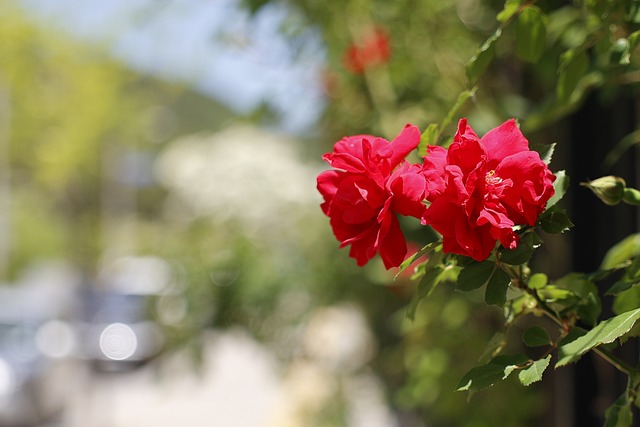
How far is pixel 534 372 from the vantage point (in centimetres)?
106

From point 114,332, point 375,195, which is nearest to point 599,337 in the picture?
point 375,195

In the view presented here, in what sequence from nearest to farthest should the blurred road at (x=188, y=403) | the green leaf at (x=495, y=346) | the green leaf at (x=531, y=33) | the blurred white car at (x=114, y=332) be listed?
the green leaf at (x=495, y=346), the green leaf at (x=531, y=33), the blurred road at (x=188, y=403), the blurred white car at (x=114, y=332)

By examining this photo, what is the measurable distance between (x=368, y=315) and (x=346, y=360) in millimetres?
385

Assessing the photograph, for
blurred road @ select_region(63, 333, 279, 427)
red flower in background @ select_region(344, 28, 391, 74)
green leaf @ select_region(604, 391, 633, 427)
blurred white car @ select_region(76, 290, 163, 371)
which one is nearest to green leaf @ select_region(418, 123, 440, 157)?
green leaf @ select_region(604, 391, 633, 427)

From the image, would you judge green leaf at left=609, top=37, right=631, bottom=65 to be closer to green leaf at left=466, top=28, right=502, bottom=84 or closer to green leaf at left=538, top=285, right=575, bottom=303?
green leaf at left=466, top=28, right=502, bottom=84

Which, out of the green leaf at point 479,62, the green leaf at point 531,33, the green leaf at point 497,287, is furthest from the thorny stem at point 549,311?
the green leaf at point 531,33

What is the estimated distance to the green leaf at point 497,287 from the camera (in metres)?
1.08

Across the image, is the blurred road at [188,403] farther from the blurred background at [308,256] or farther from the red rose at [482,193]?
the red rose at [482,193]

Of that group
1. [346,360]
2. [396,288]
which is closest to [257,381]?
[346,360]

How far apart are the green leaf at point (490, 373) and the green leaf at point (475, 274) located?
0.35 ft

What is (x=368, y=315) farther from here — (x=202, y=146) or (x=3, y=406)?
(x=3, y=406)

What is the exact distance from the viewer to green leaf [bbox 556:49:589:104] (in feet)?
4.63

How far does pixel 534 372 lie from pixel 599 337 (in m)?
0.09

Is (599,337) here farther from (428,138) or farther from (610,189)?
(428,138)
